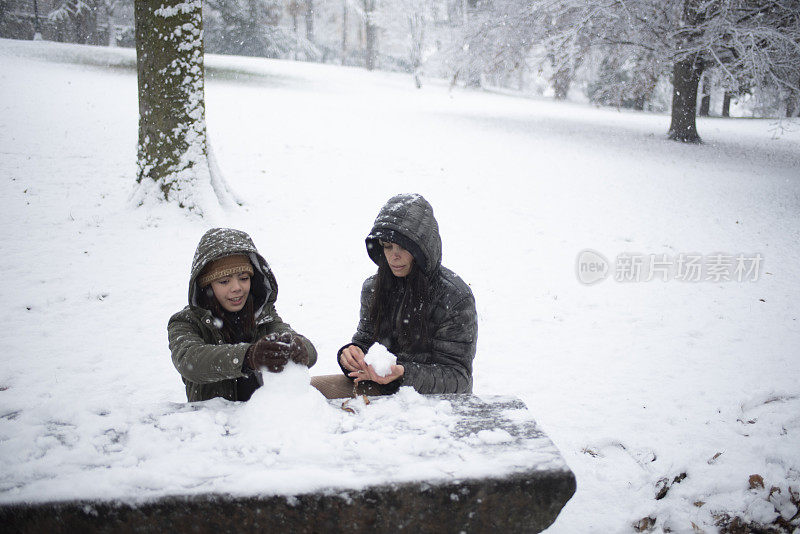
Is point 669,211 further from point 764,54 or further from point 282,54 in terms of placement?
point 282,54

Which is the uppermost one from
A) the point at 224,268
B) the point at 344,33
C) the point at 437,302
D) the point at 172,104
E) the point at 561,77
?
the point at 344,33

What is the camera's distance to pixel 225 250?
8.23 ft

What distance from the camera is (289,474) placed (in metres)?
1.61

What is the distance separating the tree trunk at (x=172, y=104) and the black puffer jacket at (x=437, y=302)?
4.94 metres

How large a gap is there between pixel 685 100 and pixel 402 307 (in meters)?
16.0

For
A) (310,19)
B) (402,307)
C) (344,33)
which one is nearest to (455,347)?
(402,307)

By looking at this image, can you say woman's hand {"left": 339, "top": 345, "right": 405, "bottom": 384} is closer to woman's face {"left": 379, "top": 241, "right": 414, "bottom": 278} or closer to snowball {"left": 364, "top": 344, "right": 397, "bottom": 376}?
snowball {"left": 364, "top": 344, "right": 397, "bottom": 376}

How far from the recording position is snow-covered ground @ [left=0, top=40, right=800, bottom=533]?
113 inches

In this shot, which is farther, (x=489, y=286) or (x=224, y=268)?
(x=489, y=286)

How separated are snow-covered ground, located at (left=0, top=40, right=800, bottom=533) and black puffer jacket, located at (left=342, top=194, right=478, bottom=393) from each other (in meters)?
1.04

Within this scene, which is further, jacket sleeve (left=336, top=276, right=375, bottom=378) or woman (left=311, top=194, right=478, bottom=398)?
jacket sleeve (left=336, top=276, right=375, bottom=378)

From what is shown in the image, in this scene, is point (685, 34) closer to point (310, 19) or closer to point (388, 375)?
point (388, 375)

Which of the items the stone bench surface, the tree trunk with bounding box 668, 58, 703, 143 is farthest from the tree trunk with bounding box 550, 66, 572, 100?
the stone bench surface

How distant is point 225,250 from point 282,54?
128ft
